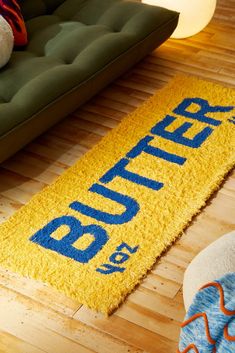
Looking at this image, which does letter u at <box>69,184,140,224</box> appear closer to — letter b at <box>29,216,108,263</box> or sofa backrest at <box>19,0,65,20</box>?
letter b at <box>29,216,108,263</box>

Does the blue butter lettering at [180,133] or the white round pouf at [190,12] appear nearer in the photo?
the blue butter lettering at [180,133]

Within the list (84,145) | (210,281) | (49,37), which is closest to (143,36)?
(49,37)

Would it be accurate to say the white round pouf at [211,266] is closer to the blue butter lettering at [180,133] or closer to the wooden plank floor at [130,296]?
the wooden plank floor at [130,296]

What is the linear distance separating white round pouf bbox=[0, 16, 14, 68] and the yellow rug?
0.47m

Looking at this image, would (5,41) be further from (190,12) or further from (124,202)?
(190,12)

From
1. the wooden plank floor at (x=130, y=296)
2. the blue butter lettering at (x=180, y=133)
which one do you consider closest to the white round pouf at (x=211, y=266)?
the wooden plank floor at (x=130, y=296)

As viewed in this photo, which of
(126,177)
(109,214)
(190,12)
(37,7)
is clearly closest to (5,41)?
(37,7)

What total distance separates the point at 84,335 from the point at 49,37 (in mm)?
1363

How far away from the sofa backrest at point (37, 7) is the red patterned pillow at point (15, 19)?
8.2 inches

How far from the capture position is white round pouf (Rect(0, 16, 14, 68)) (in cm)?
222

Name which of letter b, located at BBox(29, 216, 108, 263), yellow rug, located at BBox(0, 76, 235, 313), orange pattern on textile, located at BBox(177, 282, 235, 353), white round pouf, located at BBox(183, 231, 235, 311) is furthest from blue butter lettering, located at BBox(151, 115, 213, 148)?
orange pattern on textile, located at BBox(177, 282, 235, 353)

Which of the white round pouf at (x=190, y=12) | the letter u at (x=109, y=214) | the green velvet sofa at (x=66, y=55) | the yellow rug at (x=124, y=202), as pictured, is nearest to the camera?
the yellow rug at (x=124, y=202)

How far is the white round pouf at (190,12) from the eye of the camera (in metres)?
2.84

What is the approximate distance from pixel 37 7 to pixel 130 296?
Result: 153 centimetres
